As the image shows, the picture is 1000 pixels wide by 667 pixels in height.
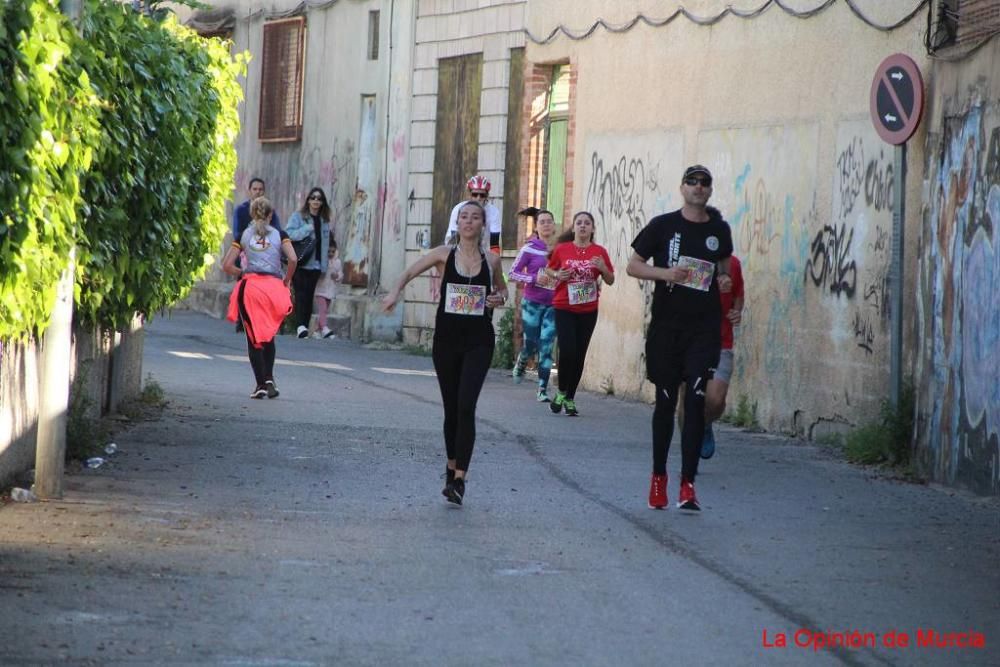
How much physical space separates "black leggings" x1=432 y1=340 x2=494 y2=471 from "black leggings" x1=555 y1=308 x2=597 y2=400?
18.0 feet

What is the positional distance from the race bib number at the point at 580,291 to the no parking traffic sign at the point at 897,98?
379 cm

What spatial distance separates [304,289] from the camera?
2598 centimetres

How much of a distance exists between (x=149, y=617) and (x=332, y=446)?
6136 mm

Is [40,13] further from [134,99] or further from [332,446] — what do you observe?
[332,446]

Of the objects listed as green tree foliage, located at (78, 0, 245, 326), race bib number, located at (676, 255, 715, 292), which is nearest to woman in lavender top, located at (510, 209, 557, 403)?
green tree foliage, located at (78, 0, 245, 326)

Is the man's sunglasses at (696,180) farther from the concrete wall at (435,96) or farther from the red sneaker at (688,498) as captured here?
the concrete wall at (435,96)

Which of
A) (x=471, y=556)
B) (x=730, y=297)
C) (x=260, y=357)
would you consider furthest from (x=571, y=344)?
(x=471, y=556)

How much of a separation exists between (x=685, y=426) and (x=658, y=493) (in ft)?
1.34

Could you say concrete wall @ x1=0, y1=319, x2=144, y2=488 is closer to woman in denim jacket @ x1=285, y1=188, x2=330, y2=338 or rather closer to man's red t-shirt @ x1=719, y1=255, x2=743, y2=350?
man's red t-shirt @ x1=719, y1=255, x2=743, y2=350

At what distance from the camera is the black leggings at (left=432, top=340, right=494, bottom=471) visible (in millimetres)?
10898

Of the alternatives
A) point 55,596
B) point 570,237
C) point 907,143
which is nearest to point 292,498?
point 55,596

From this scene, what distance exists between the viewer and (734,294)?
12.9 metres

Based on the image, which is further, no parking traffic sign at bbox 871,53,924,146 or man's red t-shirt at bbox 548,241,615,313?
man's red t-shirt at bbox 548,241,615,313

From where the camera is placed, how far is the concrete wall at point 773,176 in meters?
14.7
